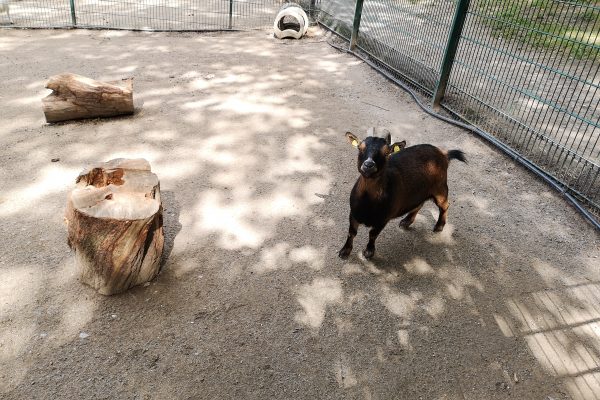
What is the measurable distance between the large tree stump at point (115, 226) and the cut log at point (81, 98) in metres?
2.32

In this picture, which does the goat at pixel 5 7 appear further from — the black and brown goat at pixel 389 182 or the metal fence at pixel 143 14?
the black and brown goat at pixel 389 182

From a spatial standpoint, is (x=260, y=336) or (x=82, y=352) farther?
(x=260, y=336)

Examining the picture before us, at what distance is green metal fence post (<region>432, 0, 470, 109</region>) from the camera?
227 inches

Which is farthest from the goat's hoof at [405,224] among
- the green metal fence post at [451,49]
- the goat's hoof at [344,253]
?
the green metal fence post at [451,49]

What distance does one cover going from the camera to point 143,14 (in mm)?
10258

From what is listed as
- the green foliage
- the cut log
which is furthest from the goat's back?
the cut log

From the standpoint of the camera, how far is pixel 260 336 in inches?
113

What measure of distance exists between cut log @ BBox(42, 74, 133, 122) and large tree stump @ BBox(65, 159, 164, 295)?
7.60 feet

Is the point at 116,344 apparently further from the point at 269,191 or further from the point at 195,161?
the point at 195,161

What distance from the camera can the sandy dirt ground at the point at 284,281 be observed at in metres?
2.64

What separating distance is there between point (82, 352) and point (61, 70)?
17.8 feet

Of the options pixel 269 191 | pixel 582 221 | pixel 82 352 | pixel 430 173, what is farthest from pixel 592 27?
pixel 82 352

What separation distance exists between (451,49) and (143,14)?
7230 mm

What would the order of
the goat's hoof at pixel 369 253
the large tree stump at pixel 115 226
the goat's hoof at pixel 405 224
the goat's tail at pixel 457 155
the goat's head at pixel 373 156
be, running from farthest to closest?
the goat's hoof at pixel 405 224, the goat's tail at pixel 457 155, the goat's hoof at pixel 369 253, the goat's head at pixel 373 156, the large tree stump at pixel 115 226
